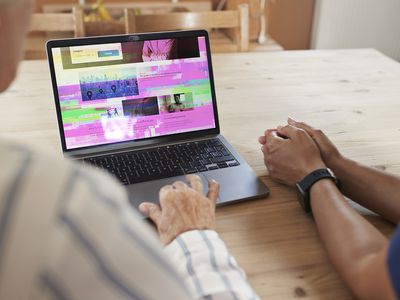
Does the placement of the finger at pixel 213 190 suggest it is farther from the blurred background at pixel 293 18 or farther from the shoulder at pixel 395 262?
the blurred background at pixel 293 18

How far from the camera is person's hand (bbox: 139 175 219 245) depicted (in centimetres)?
78

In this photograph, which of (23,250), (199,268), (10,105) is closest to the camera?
(23,250)

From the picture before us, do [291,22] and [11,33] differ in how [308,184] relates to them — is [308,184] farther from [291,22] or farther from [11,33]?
[291,22]

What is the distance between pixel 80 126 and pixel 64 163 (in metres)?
0.68

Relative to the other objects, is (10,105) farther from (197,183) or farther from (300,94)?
(300,94)

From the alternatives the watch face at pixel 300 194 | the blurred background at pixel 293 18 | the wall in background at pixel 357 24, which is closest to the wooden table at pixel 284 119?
the watch face at pixel 300 194

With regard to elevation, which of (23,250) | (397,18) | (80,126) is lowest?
(397,18)

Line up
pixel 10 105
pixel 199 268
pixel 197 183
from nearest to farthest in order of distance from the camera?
pixel 199 268 → pixel 197 183 → pixel 10 105

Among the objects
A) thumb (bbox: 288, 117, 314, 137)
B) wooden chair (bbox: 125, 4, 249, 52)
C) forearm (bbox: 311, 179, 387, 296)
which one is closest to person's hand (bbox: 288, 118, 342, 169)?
thumb (bbox: 288, 117, 314, 137)

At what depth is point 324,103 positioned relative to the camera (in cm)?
144

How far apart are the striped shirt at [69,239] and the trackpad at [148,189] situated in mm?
511

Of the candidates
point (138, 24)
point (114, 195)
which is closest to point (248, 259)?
point (114, 195)

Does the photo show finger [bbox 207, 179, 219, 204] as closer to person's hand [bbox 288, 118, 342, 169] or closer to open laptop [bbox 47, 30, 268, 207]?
open laptop [bbox 47, 30, 268, 207]

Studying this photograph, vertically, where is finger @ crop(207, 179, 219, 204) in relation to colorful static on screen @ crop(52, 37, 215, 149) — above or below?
below
